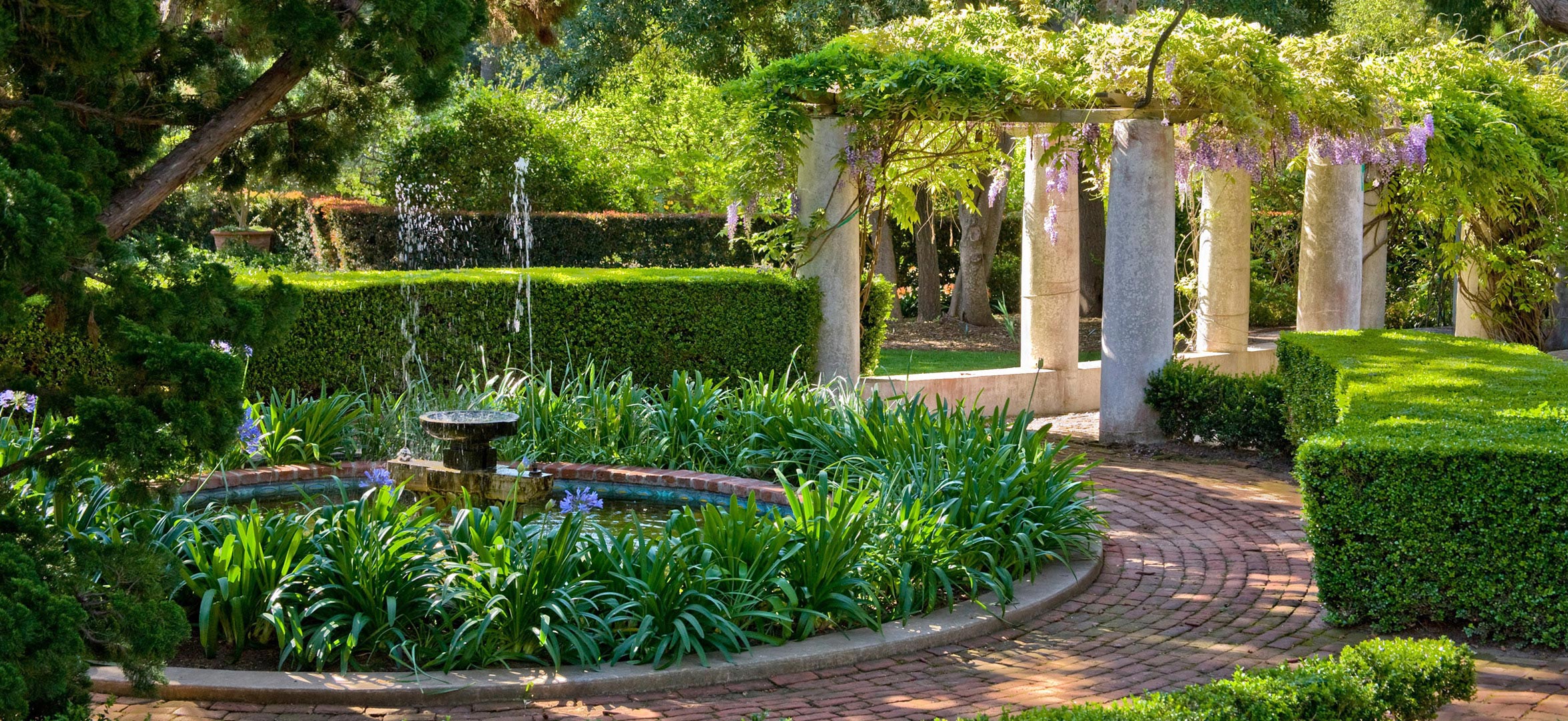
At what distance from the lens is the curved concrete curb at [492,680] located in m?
4.53

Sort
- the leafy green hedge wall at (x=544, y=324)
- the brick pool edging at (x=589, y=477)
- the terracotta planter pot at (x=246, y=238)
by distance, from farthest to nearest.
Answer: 1. the terracotta planter pot at (x=246, y=238)
2. the leafy green hedge wall at (x=544, y=324)
3. the brick pool edging at (x=589, y=477)

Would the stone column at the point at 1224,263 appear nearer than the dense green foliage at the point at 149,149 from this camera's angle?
No

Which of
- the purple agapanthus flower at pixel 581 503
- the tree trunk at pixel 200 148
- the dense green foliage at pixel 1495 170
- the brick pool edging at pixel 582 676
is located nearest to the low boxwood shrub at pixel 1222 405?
the dense green foliage at pixel 1495 170

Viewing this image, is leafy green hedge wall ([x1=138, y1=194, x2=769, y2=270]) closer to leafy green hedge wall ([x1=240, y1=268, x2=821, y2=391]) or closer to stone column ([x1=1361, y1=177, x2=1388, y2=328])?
leafy green hedge wall ([x1=240, y1=268, x2=821, y2=391])

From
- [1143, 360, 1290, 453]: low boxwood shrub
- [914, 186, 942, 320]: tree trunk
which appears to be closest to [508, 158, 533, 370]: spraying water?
[914, 186, 942, 320]: tree trunk

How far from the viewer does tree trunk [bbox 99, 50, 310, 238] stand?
14.1ft

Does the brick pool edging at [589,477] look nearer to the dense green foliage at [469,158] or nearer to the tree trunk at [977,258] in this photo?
the dense green foliage at [469,158]

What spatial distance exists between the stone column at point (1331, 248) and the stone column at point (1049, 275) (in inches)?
75.8

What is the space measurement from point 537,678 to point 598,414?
12.2 ft

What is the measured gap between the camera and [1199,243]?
12.3 m

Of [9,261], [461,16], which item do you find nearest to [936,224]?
[461,16]

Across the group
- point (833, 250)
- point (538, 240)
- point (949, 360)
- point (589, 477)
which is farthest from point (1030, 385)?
point (538, 240)

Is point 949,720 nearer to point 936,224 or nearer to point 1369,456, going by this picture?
point 1369,456

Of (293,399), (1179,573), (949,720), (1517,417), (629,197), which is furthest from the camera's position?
(629,197)
